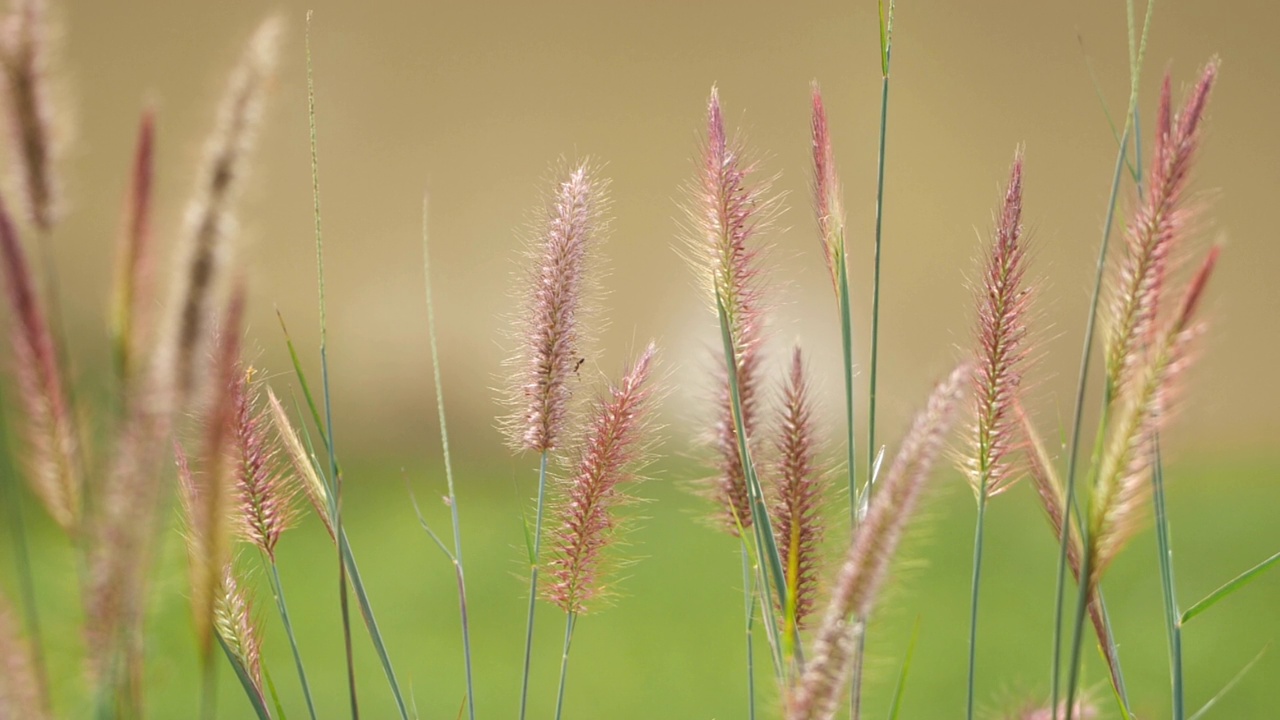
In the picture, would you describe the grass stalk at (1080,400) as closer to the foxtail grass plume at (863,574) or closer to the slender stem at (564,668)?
the foxtail grass plume at (863,574)

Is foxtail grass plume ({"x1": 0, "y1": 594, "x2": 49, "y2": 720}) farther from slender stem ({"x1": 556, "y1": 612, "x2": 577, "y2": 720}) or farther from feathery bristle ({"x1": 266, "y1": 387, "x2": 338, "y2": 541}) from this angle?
slender stem ({"x1": 556, "y1": 612, "x2": 577, "y2": 720})

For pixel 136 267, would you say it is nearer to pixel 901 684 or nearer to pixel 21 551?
pixel 21 551

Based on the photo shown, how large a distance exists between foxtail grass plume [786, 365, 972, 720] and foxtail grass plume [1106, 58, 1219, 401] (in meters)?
0.16

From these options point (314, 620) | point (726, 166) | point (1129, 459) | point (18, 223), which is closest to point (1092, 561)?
point (1129, 459)

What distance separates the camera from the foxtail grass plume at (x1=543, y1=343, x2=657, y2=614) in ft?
2.59

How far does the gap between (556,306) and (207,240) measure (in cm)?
43

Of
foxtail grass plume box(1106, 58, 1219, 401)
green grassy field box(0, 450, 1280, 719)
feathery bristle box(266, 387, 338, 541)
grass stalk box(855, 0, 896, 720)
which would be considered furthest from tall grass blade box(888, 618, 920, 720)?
green grassy field box(0, 450, 1280, 719)

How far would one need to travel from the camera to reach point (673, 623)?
3.24m

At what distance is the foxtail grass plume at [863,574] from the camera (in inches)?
17.4

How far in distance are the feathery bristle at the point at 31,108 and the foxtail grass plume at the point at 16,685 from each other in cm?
16

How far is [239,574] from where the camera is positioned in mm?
785

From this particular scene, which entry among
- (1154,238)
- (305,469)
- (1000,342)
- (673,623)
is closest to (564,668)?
(305,469)

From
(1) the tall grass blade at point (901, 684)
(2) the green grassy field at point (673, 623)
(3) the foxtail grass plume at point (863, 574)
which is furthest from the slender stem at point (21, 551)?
(2) the green grassy field at point (673, 623)

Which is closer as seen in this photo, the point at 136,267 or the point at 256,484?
the point at 136,267
